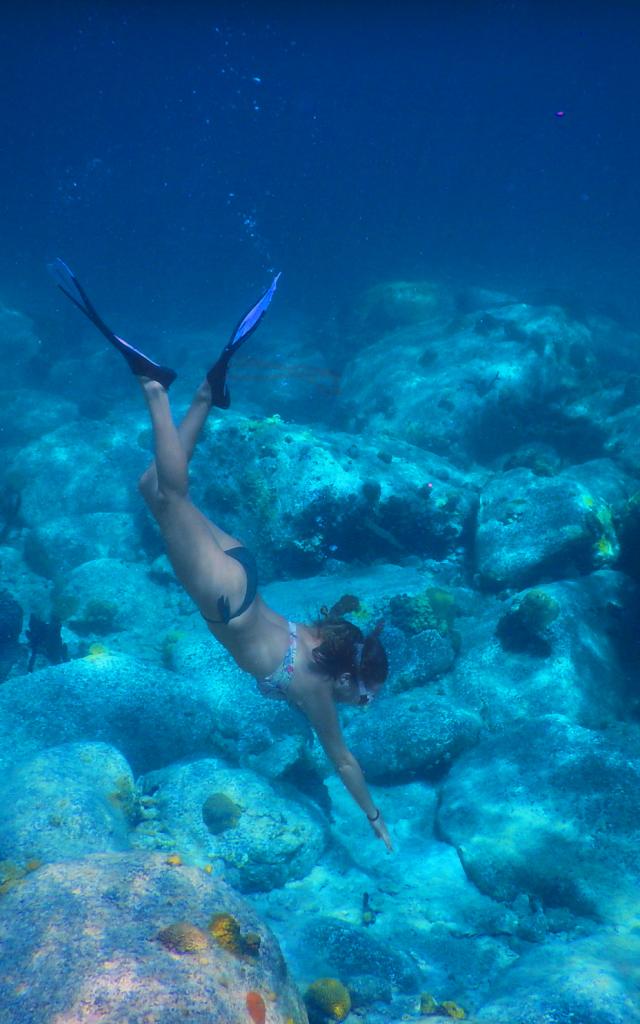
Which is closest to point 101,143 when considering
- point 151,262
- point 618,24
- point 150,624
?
point 151,262

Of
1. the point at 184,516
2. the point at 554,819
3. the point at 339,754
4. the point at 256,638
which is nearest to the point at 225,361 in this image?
the point at 184,516

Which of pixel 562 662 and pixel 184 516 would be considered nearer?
pixel 184 516

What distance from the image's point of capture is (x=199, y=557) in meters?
4.02

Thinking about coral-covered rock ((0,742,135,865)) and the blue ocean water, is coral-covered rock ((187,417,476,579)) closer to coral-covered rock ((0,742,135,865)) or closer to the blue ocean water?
the blue ocean water

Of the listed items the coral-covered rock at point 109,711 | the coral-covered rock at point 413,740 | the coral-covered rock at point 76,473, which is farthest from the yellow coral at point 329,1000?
the coral-covered rock at point 76,473

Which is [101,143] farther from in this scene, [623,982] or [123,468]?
[623,982]

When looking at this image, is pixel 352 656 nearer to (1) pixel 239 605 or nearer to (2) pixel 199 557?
(1) pixel 239 605

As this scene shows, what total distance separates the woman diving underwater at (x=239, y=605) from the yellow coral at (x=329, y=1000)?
4.05 feet

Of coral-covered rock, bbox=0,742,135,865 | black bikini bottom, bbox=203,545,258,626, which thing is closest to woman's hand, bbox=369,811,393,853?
black bikini bottom, bbox=203,545,258,626

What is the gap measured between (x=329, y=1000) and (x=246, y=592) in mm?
3030

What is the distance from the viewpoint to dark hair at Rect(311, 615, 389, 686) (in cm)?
389

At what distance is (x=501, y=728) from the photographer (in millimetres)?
7316

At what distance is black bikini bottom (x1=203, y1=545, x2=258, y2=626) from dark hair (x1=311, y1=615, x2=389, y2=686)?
668 mm

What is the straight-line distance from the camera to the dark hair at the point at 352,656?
12.8 ft
